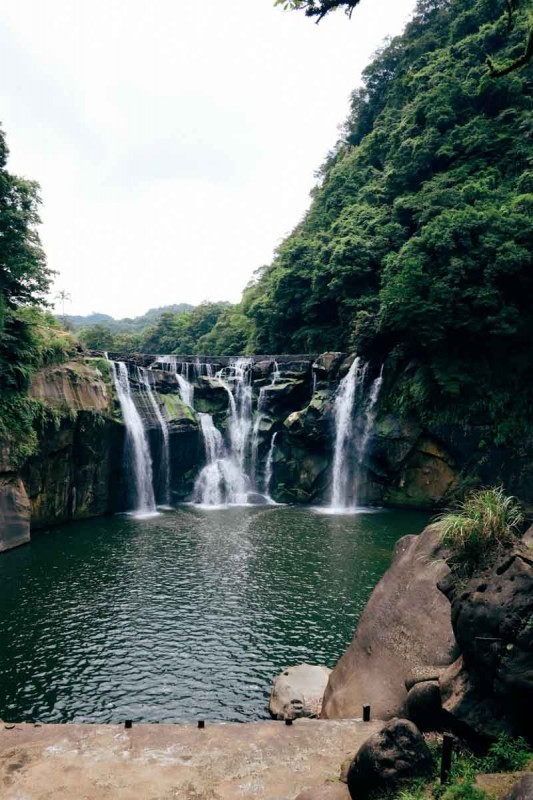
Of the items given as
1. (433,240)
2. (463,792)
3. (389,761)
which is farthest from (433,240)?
(463,792)

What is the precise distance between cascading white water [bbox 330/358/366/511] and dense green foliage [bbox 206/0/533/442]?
2121mm

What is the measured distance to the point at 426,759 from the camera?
534 centimetres

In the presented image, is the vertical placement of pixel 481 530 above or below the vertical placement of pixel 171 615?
above

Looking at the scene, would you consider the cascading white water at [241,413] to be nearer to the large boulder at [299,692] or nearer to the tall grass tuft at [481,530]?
the large boulder at [299,692]

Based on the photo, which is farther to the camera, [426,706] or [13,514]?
[13,514]

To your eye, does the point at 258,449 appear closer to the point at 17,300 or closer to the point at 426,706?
the point at 17,300

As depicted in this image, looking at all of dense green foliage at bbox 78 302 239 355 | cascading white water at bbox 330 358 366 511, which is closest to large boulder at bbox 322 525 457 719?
cascading white water at bbox 330 358 366 511

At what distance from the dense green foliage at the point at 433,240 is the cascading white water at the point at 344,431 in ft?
6.96

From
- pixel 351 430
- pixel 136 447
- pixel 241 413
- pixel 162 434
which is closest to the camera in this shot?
pixel 136 447

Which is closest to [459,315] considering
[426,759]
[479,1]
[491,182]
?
[491,182]

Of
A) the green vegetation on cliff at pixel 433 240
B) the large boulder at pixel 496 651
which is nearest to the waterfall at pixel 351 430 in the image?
the green vegetation on cliff at pixel 433 240

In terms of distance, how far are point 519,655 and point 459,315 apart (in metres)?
23.6

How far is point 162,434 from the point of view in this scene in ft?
105

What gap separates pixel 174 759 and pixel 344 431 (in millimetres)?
26853
